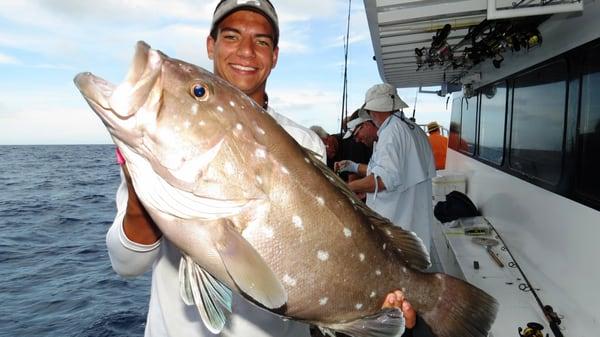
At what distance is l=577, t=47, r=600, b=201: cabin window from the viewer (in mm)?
3844

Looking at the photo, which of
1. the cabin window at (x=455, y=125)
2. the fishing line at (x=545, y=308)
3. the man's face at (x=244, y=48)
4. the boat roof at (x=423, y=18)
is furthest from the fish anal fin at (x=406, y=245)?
the cabin window at (x=455, y=125)

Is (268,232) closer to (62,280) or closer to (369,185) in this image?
(369,185)

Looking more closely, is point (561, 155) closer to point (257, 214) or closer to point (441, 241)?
point (441, 241)

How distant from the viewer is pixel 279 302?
177 cm

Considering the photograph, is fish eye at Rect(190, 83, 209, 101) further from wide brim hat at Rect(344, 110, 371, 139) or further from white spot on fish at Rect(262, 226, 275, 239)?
wide brim hat at Rect(344, 110, 371, 139)

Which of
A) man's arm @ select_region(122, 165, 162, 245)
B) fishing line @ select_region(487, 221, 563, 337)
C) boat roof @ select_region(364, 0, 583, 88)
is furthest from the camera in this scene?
boat roof @ select_region(364, 0, 583, 88)

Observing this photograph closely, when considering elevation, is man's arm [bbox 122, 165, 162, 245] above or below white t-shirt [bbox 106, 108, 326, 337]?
above

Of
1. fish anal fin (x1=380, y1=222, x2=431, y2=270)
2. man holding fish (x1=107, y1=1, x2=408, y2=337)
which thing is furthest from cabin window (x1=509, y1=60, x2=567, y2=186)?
man holding fish (x1=107, y1=1, x2=408, y2=337)

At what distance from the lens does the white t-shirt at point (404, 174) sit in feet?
17.1

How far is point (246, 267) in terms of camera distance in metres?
1.72

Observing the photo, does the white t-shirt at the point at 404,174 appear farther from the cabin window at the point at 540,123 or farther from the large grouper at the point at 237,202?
the large grouper at the point at 237,202

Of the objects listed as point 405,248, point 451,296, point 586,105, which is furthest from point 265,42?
point 586,105

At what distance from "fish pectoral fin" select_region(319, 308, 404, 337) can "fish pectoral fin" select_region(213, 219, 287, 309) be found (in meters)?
0.54

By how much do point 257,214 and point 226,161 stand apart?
25cm
